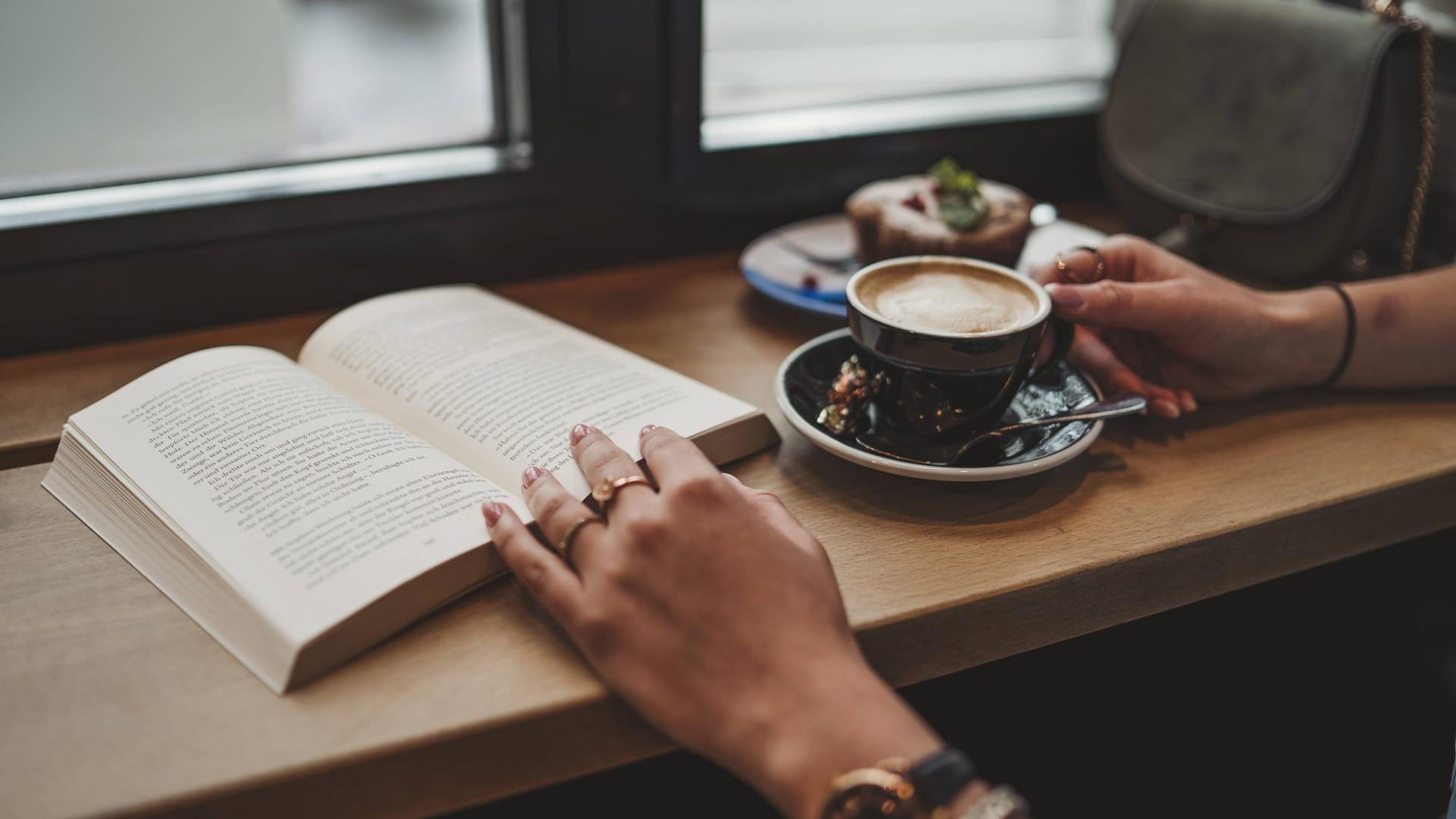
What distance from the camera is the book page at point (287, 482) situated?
667 millimetres

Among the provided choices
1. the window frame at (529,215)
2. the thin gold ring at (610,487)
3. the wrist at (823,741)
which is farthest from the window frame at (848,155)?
the wrist at (823,741)

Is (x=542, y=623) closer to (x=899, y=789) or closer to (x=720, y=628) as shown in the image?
(x=720, y=628)

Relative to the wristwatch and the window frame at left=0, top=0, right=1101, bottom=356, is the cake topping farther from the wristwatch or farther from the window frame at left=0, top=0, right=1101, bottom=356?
the wristwatch

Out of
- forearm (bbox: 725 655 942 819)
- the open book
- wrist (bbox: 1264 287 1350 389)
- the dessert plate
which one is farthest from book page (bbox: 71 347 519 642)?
wrist (bbox: 1264 287 1350 389)

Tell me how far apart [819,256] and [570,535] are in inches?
24.5

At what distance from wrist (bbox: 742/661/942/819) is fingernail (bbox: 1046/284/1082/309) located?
1.38 ft

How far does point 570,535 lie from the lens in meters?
0.69

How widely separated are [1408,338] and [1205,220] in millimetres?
303

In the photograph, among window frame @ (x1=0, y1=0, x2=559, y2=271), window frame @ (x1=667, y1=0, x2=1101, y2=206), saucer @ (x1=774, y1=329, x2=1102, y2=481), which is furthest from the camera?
window frame @ (x1=667, y1=0, x2=1101, y2=206)

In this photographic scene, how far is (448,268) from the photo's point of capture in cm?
121

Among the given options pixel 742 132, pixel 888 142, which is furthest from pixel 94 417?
pixel 888 142

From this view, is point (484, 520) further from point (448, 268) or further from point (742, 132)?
point (742, 132)

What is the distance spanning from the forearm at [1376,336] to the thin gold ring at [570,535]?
651mm

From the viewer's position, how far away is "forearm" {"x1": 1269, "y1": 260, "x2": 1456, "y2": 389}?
0.97m
